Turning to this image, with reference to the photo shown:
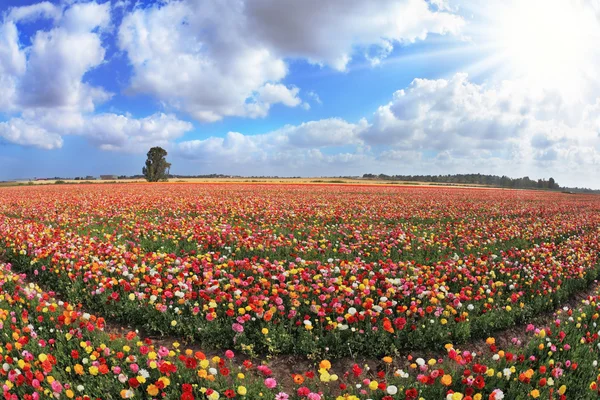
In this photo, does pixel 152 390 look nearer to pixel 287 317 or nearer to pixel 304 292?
pixel 287 317

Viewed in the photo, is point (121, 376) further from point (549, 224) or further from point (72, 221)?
point (549, 224)

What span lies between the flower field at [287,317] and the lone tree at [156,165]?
76.8 metres

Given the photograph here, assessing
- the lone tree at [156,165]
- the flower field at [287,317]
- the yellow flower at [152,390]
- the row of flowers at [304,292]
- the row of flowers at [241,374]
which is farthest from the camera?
the lone tree at [156,165]

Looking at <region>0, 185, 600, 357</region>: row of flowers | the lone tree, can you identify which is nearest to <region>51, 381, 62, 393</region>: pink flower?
<region>0, 185, 600, 357</region>: row of flowers

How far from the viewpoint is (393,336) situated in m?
5.16

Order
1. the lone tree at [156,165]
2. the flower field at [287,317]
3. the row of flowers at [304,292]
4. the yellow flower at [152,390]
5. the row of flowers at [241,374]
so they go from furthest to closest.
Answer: the lone tree at [156,165] → the row of flowers at [304,292] → the flower field at [287,317] → the row of flowers at [241,374] → the yellow flower at [152,390]

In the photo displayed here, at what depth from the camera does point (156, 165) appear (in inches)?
3307

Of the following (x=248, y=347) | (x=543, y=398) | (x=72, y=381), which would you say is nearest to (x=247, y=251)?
(x=248, y=347)

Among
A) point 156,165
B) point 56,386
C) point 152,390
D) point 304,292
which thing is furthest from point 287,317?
point 156,165

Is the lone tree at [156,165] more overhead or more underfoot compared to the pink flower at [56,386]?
more overhead

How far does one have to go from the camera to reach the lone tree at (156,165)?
83.1 meters

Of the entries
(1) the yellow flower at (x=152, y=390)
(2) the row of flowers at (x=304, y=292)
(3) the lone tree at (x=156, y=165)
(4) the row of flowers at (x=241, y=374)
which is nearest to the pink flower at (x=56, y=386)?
(4) the row of flowers at (x=241, y=374)

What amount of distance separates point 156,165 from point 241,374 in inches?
3433

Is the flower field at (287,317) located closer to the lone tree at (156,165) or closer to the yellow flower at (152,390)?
the yellow flower at (152,390)
